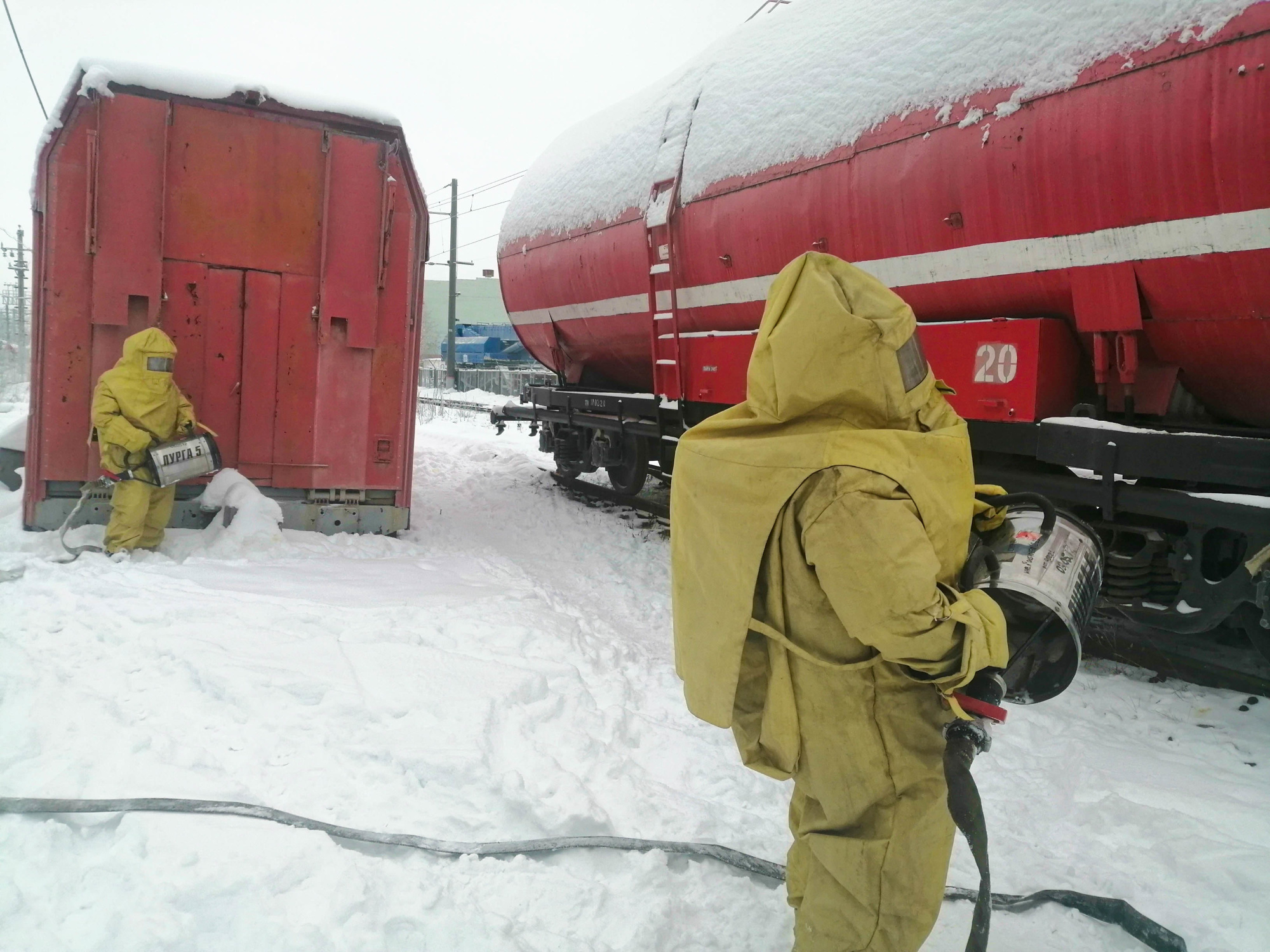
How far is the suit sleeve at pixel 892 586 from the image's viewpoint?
1.74 metres

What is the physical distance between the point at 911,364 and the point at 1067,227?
A: 2.55 m

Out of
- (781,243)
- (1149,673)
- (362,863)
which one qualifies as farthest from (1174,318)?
(362,863)

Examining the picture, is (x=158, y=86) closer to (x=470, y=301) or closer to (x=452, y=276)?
(x=452, y=276)

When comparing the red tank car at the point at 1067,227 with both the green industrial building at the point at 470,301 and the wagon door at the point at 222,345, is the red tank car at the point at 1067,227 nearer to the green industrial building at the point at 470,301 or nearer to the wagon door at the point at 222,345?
the wagon door at the point at 222,345

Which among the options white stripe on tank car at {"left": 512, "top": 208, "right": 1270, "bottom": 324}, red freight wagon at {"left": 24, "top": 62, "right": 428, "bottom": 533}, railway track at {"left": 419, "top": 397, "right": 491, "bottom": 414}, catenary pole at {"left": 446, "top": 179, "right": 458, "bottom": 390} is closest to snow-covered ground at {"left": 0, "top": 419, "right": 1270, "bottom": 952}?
red freight wagon at {"left": 24, "top": 62, "right": 428, "bottom": 533}

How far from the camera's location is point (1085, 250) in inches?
151

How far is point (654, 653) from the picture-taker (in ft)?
16.0

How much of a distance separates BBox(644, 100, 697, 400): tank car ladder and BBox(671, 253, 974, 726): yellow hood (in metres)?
4.69

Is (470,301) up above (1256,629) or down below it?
above

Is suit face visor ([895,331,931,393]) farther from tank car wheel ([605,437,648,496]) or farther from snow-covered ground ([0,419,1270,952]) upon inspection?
tank car wheel ([605,437,648,496])

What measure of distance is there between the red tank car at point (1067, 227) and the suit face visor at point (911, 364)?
223cm

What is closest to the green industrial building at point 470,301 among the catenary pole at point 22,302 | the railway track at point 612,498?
the catenary pole at point 22,302

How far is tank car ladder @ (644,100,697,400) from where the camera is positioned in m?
6.46

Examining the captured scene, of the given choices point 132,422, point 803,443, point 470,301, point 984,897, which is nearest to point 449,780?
point 984,897
